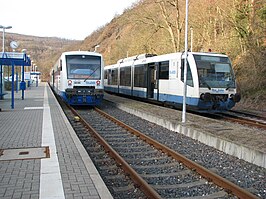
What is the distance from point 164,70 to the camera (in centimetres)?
1831

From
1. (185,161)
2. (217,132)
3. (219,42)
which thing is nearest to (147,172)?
(185,161)

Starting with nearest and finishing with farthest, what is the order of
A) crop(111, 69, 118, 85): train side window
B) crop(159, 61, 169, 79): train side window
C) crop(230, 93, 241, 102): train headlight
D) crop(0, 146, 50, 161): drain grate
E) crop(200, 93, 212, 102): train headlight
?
crop(0, 146, 50, 161): drain grate
crop(200, 93, 212, 102): train headlight
crop(230, 93, 241, 102): train headlight
crop(159, 61, 169, 79): train side window
crop(111, 69, 118, 85): train side window

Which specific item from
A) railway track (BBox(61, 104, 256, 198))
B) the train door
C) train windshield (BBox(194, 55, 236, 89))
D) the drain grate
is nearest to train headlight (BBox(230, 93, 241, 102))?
train windshield (BBox(194, 55, 236, 89))

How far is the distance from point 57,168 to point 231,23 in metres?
22.8

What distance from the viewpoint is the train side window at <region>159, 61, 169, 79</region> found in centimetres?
1780

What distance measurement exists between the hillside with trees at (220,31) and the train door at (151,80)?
6.86m

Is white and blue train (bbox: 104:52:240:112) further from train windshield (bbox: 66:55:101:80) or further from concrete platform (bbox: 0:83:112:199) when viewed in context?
concrete platform (bbox: 0:83:112:199)

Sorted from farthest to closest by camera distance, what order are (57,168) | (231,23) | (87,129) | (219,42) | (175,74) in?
1. (219,42)
2. (231,23)
3. (175,74)
4. (87,129)
5. (57,168)

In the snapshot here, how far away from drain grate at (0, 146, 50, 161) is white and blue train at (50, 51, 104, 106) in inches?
399

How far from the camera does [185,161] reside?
24.7ft

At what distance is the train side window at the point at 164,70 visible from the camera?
1780 cm

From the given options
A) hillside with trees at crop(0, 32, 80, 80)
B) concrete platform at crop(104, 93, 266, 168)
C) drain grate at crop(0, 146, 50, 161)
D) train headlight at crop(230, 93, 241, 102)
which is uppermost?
hillside with trees at crop(0, 32, 80, 80)

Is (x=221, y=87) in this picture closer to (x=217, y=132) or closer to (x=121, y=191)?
(x=217, y=132)

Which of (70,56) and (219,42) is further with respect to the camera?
(219,42)
